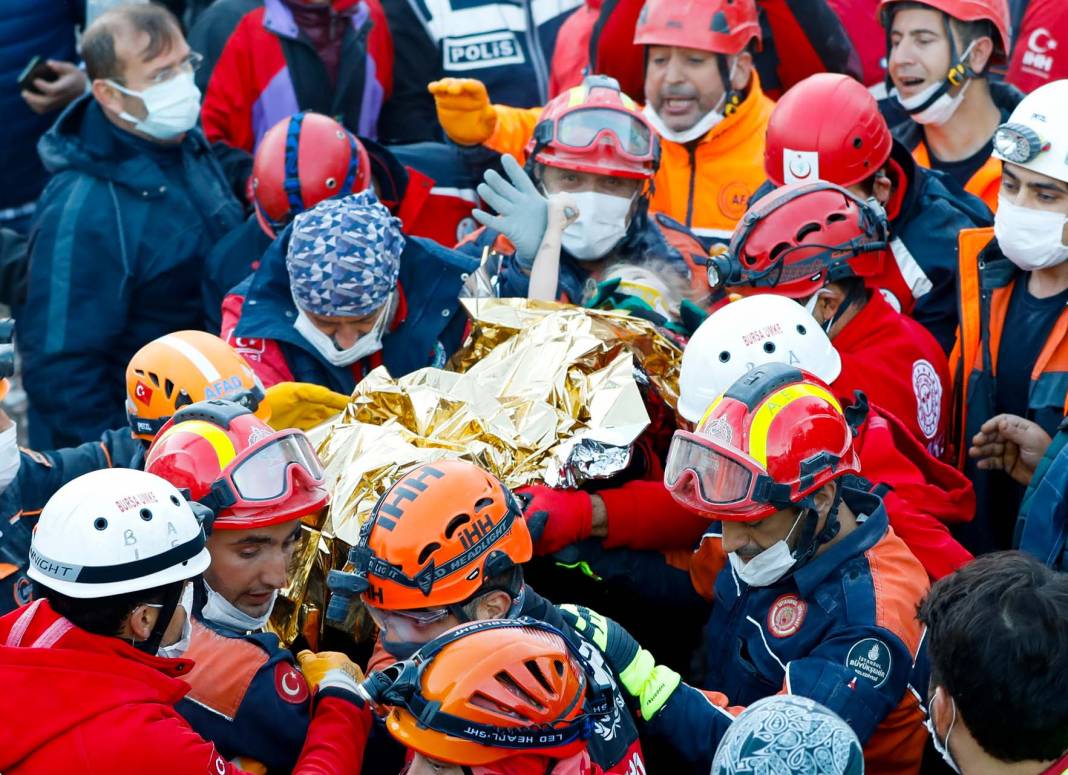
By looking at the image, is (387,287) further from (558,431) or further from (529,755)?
(529,755)

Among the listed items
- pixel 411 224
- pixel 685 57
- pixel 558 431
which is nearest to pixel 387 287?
pixel 558 431

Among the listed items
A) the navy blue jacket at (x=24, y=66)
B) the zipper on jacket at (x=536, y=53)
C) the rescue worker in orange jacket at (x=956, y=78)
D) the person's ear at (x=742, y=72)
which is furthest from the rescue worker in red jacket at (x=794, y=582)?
the navy blue jacket at (x=24, y=66)

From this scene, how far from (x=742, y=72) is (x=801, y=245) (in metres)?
1.92

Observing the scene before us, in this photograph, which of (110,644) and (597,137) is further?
(597,137)

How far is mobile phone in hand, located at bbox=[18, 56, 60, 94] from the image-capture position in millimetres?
7738

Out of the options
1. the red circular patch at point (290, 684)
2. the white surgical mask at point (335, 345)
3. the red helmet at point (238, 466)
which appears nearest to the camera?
the red circular patch at point (290, 684)

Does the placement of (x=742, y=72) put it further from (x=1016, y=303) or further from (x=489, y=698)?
(x=489, y=698)

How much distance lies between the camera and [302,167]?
20.3 ft

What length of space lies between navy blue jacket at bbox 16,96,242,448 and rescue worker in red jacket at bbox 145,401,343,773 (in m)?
2.55

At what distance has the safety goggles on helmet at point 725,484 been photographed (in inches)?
157

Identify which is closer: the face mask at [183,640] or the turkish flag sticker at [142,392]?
the face mask at [183,640]

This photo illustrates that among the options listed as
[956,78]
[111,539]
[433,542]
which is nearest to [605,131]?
[956,78]

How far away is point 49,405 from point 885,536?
A: 4177 millimetres

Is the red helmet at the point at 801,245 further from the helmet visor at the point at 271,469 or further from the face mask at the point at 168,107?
the face mask at the point at 168,107
